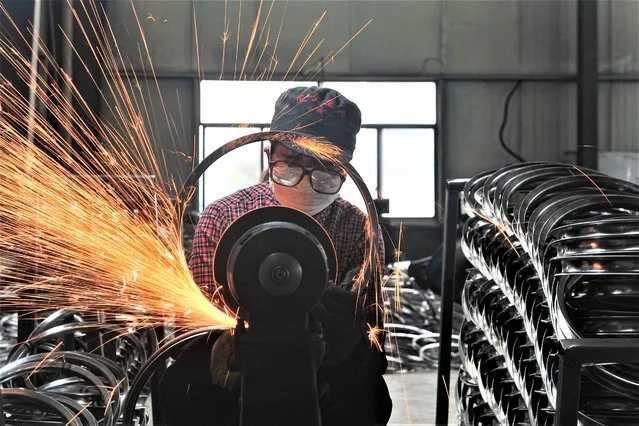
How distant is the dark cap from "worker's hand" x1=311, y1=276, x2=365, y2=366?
21.7 inches

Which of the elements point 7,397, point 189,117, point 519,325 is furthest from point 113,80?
point 519,325

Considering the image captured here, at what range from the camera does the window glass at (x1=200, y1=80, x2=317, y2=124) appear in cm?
671

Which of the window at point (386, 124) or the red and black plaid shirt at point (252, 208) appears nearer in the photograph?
the red and black plaid shirt at point (252, 208)

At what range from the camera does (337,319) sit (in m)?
1.30

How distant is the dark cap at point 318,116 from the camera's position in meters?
1.85

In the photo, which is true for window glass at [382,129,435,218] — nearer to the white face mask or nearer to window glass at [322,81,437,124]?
window glass at [322,81,437,124]

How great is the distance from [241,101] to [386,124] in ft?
4.65

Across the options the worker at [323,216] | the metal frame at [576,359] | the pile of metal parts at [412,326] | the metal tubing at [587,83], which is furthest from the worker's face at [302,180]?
the metal tubing at [587,83]

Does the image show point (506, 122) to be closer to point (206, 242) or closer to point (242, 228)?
point (206, 242)

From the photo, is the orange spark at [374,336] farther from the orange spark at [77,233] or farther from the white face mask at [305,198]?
the orange spark at [77,233]

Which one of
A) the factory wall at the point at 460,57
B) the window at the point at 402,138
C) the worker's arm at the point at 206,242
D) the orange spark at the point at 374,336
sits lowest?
the orange spark at the point at 374,336

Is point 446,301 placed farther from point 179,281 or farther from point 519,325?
point 179,281

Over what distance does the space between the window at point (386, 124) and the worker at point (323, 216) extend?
4435mm

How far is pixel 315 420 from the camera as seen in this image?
47.8 inches
